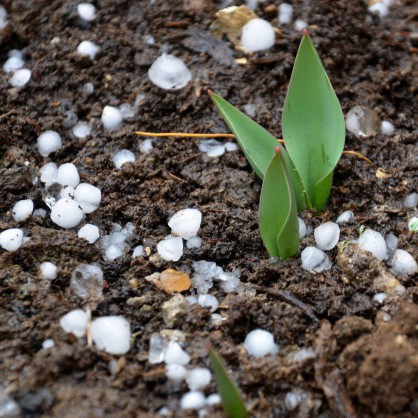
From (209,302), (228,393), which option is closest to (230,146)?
(209,302)

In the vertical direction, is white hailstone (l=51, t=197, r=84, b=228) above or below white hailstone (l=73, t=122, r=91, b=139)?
below

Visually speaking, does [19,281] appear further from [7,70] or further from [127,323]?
[7,70]

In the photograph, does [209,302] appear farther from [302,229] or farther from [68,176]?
[68,176]

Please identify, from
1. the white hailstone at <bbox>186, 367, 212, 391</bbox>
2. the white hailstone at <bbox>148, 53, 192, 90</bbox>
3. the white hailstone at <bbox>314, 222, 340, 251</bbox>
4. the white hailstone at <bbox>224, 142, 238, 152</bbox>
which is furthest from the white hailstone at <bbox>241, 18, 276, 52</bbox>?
the white hailstone at <bbox>186, 367, 212, 391</bbox>

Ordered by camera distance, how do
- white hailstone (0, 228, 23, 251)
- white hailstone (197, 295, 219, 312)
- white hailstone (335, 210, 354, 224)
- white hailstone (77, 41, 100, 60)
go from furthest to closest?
white hailstone (77, 41, 100, 60) → white hailstone (335, 210, 354, 224) → white hailstone (0, 228, 23, 251) → white hailstone (197, 295, 219, 312)

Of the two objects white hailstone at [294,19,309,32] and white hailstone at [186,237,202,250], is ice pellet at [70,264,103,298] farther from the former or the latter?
white hailstone at [294,19,309,32]

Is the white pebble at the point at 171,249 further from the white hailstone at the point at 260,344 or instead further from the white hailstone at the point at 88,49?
the white hailstone at the point at 88,49

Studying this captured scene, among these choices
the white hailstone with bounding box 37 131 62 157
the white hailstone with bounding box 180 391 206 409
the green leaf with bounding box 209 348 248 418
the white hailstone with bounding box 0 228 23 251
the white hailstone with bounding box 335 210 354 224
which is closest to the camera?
the green leaf with bounding box 209 348 248 418
